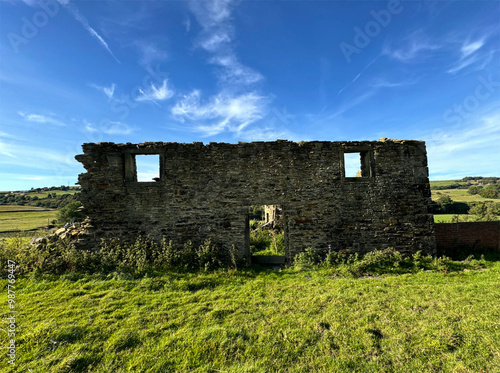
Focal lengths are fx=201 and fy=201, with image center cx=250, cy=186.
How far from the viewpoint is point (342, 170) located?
792 centimetres

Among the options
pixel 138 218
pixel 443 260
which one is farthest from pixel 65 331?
pixel 443 260

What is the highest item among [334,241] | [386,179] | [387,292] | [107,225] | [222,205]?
[386,179]

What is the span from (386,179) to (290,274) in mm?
5346

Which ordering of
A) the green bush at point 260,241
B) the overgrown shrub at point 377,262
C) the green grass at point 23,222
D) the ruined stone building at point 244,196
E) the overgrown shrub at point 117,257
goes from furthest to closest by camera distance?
the green grass at point 23,222, the green bush at point 260,241, the ruined stone building at point 244,196, the overgrown shrub at point 377,262, the overgrown shrub at point 117,257

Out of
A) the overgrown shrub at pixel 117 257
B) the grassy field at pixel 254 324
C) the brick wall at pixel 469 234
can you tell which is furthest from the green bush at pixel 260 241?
the brick wall at pixel 469 234

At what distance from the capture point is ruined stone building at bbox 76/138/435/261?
7.74 meters

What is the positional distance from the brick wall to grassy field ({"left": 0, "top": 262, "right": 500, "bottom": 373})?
2.51 metres

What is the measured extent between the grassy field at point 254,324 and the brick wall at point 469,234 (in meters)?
2.51

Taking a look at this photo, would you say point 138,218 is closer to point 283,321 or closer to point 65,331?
point 65,331

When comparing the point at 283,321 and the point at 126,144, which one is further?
the point at 126,144

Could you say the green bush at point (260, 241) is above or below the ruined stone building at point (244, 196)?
below

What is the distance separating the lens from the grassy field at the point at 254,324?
332 cm

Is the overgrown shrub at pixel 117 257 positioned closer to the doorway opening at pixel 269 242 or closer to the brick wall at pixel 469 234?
the doorway opening at pixel 269 242

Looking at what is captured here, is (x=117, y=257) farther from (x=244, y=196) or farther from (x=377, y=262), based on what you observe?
(x=377, y=262)
